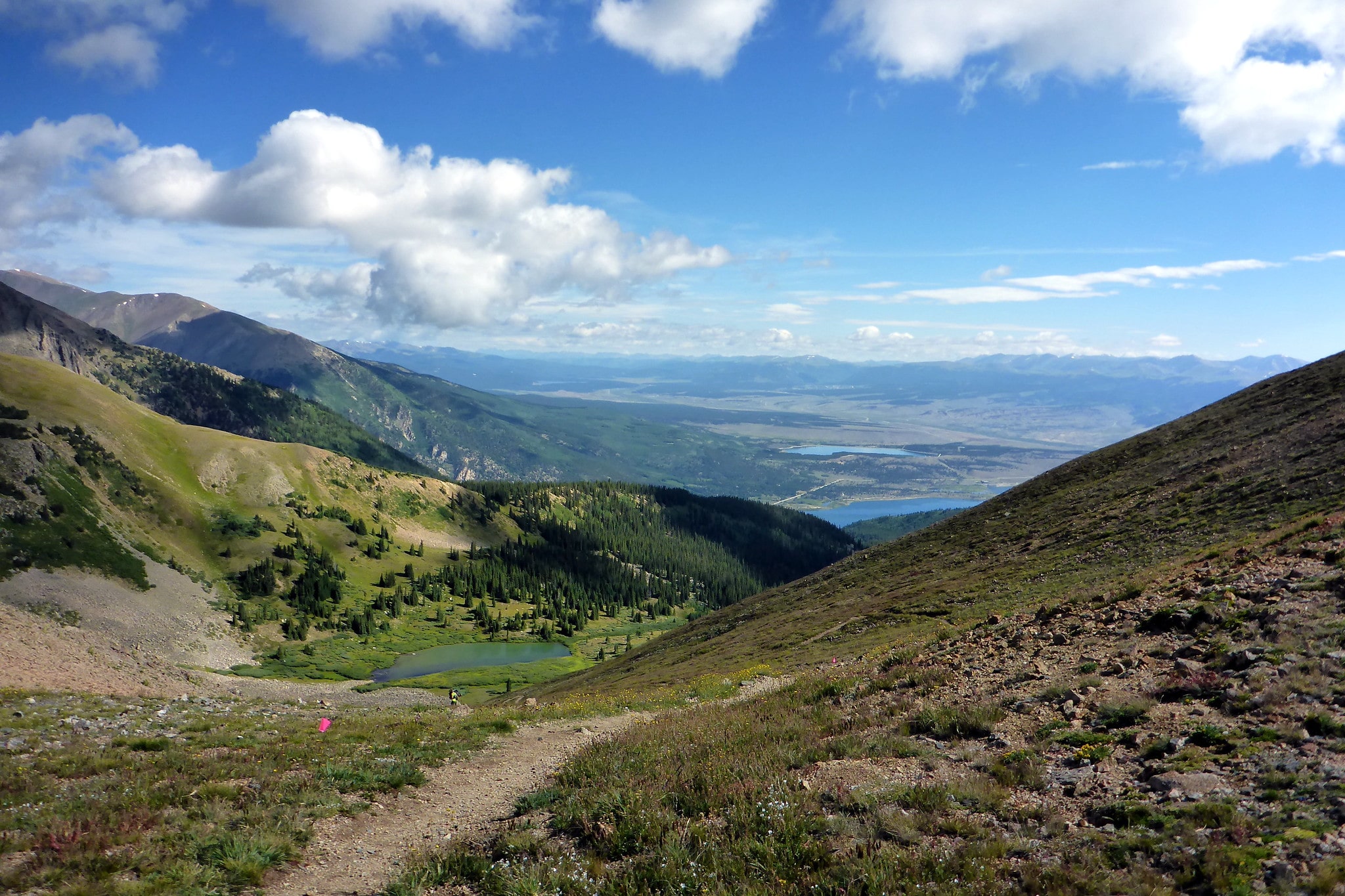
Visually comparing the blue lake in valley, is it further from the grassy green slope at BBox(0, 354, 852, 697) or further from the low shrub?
the low shrub

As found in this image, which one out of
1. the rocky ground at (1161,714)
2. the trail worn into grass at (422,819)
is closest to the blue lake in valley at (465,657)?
the trail worn into grass at (422,819)

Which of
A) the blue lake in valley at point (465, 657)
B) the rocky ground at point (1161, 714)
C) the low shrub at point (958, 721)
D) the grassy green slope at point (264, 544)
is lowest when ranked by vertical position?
the blue lake in valley at point (465, 657)

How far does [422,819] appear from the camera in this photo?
1372 centimetres

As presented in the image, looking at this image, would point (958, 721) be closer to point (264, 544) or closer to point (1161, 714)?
point (1161, 714)

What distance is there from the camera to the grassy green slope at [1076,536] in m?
32.3

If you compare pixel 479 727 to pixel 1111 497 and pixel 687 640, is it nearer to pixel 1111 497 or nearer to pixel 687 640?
pixel 687 640

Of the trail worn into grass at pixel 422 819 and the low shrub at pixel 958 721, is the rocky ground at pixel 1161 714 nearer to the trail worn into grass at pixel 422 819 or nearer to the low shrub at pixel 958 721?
the low shrub at pixel 958 721

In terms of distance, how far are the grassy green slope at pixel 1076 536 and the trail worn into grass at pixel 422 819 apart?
735 inches

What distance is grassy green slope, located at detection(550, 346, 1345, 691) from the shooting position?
1271 inches

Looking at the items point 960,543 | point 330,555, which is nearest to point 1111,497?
point 960,543

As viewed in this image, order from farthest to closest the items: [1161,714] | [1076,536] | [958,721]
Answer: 1. [1076,536]
2. [958,721]
3. [1161,714]

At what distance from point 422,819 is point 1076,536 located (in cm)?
4449

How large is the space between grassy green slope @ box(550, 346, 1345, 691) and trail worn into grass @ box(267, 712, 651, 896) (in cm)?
1867

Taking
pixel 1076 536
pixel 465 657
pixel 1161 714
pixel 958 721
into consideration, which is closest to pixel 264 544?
pixel 465 657
